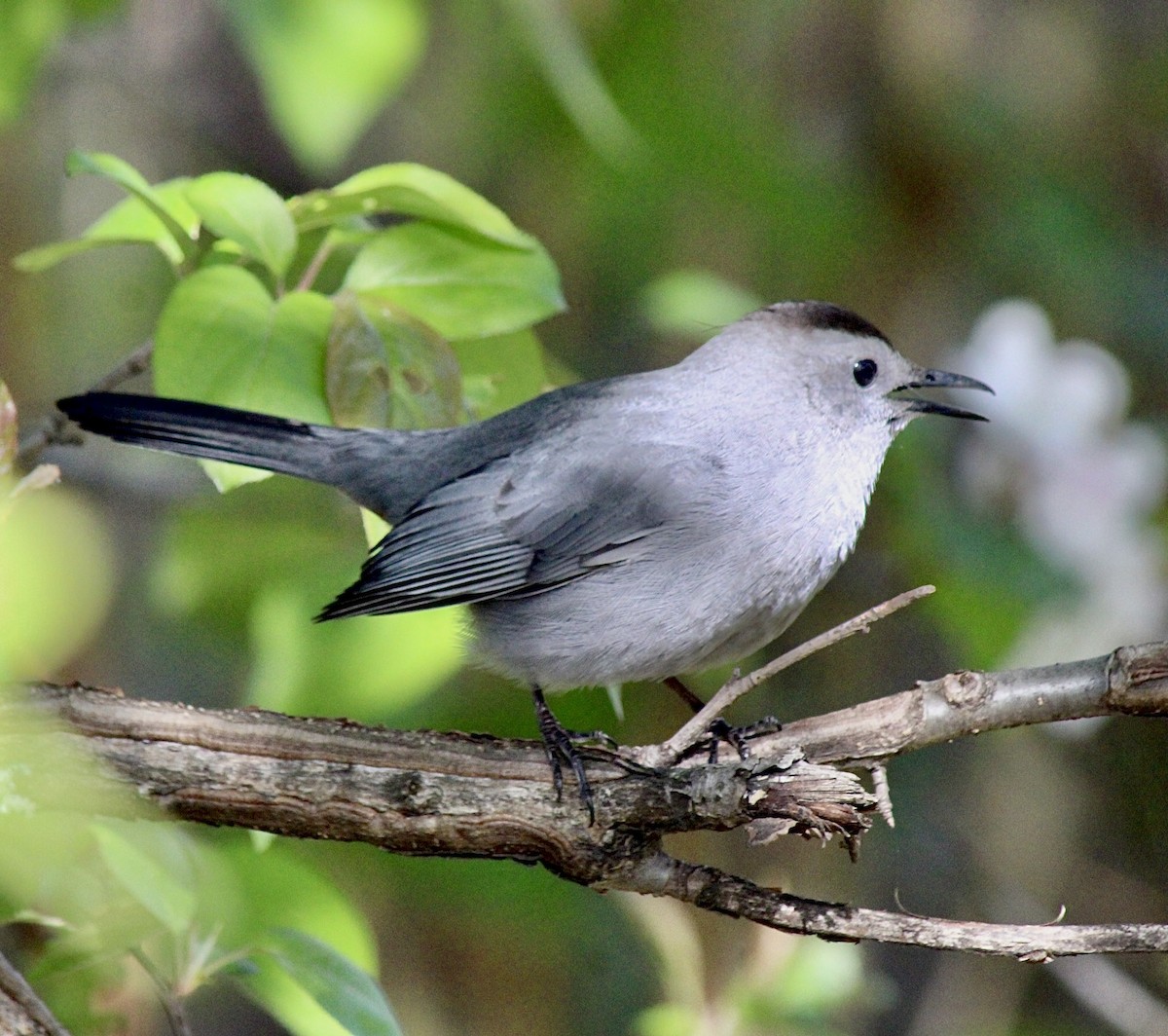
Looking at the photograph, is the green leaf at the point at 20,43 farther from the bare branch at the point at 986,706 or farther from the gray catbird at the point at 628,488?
the bare branch at the point at 986,706

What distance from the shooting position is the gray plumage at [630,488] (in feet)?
8.80

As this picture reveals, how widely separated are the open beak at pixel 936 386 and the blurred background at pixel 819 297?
0.43 meters

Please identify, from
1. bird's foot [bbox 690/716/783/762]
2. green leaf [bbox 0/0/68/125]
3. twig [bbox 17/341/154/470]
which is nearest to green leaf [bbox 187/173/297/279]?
twig [bbox 17/341/154/470]

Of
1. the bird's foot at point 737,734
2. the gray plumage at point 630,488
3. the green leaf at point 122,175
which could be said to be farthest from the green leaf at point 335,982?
the green leaf at point 122,175

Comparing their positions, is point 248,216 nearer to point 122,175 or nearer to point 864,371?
point 122,175

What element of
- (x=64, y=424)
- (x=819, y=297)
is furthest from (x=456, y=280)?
(x=819, y=297)

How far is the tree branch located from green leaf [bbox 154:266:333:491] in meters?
0.41

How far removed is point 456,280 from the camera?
7.90 feet

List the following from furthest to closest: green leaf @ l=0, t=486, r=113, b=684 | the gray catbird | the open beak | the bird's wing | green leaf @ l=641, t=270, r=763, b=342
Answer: green leaf @ l=641, t=270, r=763, b=342 < the open beak < the bird's wing < the gray catbird < green leaf @ l=0, t=486, r=113, b=684

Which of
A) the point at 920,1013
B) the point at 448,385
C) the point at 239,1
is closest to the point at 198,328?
the point at 448,385

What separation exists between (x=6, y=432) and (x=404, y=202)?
0.83 meters

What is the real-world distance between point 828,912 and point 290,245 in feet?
4.33

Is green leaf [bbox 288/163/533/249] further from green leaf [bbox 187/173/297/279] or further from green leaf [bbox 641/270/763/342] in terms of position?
green leaf [bbox 641/270/763/342]

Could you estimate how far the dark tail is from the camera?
2.59 meters
